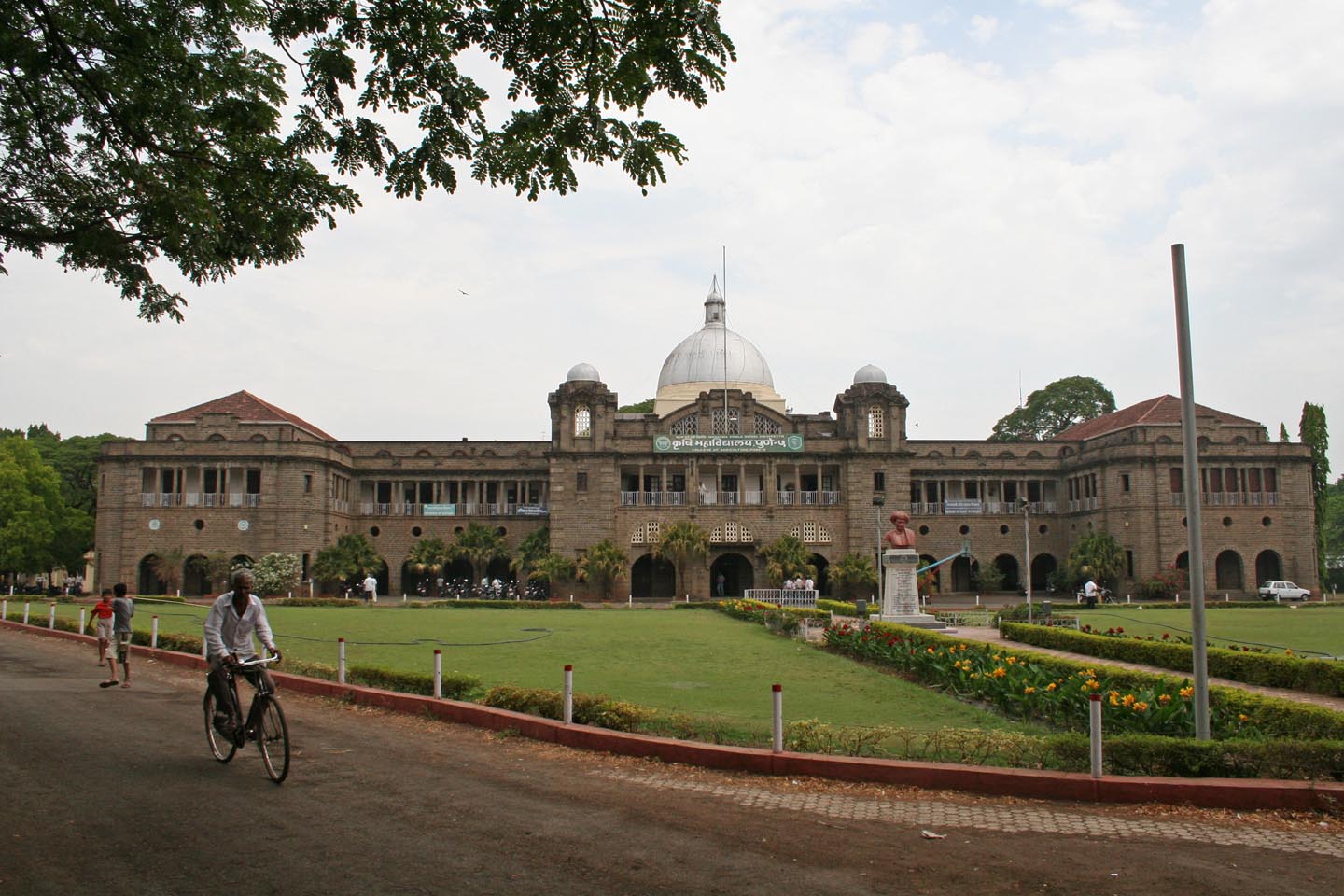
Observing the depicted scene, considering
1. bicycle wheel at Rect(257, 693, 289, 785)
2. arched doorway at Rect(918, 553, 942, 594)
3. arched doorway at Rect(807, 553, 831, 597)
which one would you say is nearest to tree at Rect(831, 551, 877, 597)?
arched doorway at Rect(807, 553, 831, 597)

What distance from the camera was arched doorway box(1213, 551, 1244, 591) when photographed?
1999 inches

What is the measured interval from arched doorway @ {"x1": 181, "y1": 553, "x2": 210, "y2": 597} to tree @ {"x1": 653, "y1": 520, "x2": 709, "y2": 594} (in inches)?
823

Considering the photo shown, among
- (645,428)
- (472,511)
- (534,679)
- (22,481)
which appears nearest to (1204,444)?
(645,428)

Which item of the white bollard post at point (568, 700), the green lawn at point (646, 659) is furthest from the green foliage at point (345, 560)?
the white bollard post at point (568, 700)

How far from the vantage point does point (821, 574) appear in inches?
2039

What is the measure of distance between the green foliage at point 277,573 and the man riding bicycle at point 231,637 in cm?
3776

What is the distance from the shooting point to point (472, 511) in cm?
5441

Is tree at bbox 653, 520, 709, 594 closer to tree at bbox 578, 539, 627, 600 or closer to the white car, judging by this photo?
tree at bbox 578, 539, 627, 600

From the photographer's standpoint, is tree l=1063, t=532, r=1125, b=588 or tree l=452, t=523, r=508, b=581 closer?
tree l=1063, t=532, r=1125, b=588

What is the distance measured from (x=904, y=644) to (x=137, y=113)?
14697 millimetres

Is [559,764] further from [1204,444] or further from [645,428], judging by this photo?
[1204,444]

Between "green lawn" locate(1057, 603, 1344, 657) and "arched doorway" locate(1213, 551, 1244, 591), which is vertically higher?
"arched doorway" locate(1213, 551, 1244, 591)

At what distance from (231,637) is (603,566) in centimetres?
3860

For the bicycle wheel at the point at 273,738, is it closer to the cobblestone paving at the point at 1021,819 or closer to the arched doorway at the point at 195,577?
the cobblestone paving at the point at 1021,819
